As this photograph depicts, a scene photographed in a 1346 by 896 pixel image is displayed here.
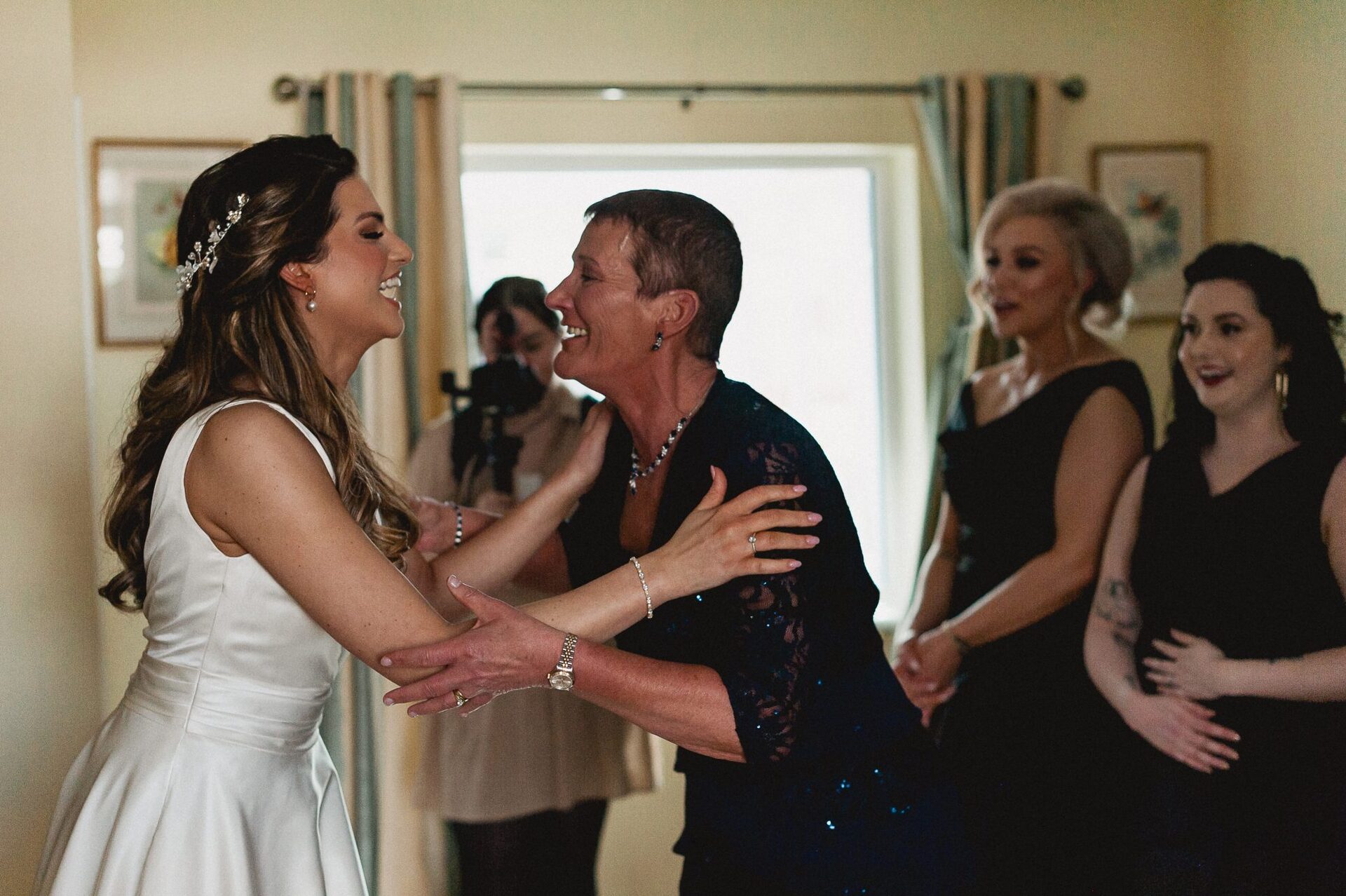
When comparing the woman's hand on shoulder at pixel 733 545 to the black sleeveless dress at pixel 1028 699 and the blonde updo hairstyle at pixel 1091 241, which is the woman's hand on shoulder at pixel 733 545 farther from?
the blonde updo hairstyle at pixel 1091 241

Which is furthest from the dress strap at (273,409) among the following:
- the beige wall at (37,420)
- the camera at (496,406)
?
the camera at (496,406)

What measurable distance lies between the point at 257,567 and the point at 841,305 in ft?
9.92

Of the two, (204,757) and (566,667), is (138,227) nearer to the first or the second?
(204,757)

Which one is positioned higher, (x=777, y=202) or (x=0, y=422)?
(x=777, y=202)

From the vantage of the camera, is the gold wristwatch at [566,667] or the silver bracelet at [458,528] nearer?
the gold wristwatch at [566,667]

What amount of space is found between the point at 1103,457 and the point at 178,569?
1880mm

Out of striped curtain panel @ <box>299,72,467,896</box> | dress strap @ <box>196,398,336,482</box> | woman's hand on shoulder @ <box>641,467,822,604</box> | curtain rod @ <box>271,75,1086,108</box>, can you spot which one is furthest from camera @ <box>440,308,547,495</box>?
woman's hand on shoulder @ <box>641,467,822,604</box>

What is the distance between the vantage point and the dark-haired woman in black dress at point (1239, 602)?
2162 mm

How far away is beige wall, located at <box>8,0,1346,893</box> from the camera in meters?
3.72

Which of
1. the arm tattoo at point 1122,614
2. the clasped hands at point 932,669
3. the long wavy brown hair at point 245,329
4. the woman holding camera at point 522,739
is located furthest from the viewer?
the woman holding camera at point 522,739

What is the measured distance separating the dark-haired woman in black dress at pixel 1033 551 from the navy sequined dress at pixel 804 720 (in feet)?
2.87

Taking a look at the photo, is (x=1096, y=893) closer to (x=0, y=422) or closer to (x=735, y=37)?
(x=0, y=422)

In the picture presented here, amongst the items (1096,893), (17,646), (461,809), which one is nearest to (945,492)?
(1096,893)

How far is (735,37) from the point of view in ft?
13.4
